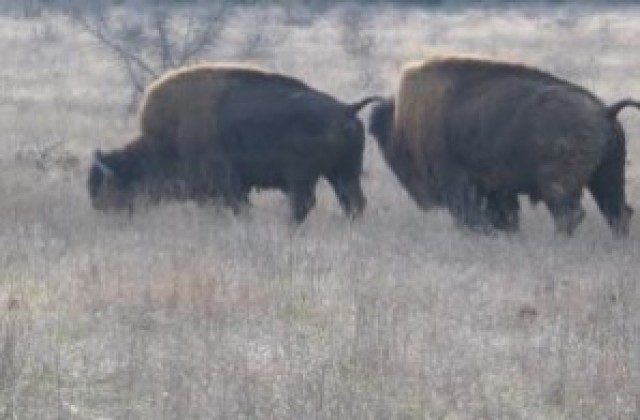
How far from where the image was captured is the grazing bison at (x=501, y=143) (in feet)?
47.1

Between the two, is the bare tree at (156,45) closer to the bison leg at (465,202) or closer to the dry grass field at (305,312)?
the dry grass field at (305,312)

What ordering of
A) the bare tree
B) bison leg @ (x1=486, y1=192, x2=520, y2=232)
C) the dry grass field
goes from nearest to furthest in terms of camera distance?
the dry grass field, bison leg @ (x1=486, y1=192, x2=520, y2=232), the bare tree

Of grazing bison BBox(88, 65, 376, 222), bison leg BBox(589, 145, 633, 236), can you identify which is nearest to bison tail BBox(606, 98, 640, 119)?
bison leg BBox(589, 145, 633, 236)

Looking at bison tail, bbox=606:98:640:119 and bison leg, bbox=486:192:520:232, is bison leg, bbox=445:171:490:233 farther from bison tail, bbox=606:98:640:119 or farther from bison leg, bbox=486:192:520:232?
bison tail, bbox=606:98:640:119

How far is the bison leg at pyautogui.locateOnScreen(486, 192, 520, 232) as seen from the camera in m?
15.2

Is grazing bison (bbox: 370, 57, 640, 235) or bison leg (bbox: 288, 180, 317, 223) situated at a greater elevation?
grazing bison (bbox: 370, 57, 640, 235)

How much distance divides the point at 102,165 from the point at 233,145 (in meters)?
1.20

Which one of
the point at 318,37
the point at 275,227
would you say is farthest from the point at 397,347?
the point at 318,37

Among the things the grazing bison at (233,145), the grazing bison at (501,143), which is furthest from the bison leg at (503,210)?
the grazing bison at (233,145)

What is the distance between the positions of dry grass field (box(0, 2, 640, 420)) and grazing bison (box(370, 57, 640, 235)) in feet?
0.94

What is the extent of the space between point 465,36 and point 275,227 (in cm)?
2946

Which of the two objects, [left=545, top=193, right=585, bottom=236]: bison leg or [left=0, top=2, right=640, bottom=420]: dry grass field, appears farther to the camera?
[left=545, top=193, right=585, bottom=236]: bison leg

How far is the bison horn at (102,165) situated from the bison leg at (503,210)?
3.36 m

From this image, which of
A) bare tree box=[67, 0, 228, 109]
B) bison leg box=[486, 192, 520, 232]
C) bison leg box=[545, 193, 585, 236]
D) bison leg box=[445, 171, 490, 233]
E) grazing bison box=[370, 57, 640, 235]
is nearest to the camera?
grazing bison box=[370, 57, 640, 235]
